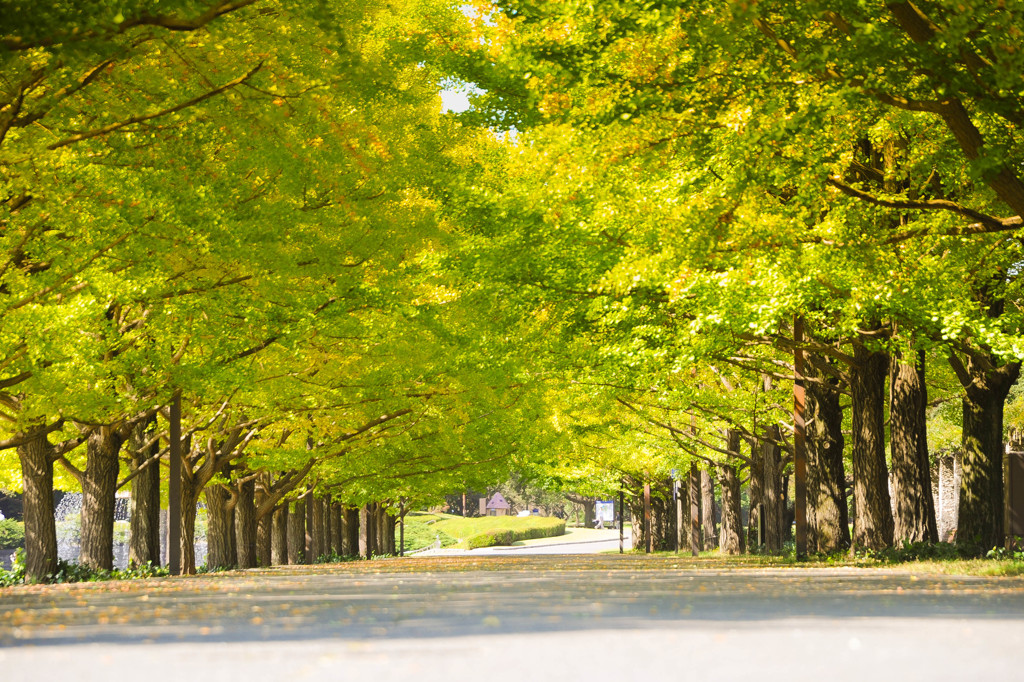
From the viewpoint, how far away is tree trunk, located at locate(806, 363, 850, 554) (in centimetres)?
2273

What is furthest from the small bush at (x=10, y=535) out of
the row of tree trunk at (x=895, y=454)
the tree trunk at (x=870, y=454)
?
the tree trunk at (x=870, y=454)

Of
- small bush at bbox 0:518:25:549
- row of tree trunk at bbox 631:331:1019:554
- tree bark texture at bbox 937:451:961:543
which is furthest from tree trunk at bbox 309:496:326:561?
small bush at bbox 0:518:25:549

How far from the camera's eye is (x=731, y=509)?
116ft

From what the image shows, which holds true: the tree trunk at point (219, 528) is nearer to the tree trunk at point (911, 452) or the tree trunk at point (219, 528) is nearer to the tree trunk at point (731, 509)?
the tree trunk at point (731, 509)

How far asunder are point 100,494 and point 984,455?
48.2 feet

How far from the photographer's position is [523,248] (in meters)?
19.2

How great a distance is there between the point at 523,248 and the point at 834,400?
7.73 metres

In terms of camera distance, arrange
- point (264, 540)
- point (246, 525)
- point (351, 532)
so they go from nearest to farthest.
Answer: point (246, 525), point (264, 540), point (351, 532)

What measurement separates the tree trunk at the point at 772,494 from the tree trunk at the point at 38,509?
53.4 feet

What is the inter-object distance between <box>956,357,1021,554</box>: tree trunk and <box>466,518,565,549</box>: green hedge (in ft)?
210

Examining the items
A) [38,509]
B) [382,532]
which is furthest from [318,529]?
[38,509]

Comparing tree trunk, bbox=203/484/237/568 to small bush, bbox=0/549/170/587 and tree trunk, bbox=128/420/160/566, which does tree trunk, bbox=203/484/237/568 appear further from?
small bush, bbox=0/549/170/587

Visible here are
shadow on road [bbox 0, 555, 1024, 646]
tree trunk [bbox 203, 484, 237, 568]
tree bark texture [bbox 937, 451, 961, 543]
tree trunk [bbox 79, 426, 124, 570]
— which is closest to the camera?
shadow on road [bbox 0, 555, 1024, 646]

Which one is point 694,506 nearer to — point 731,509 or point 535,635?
point 731,509
